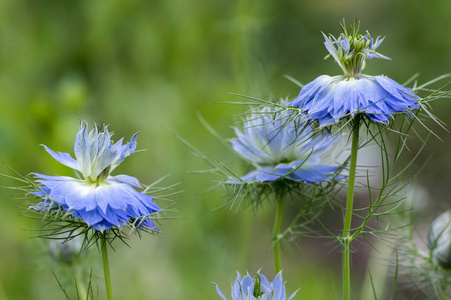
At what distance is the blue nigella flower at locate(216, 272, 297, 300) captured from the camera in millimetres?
500

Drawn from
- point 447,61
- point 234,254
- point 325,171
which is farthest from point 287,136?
point 447,61

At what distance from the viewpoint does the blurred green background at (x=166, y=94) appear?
135 centimetres

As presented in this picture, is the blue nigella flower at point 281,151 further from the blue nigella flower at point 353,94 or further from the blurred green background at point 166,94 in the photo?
the blurred green background at point 166,94

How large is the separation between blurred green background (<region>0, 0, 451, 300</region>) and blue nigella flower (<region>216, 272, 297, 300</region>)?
627 millimetres

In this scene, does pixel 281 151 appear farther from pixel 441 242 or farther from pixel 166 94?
pixel 166 94

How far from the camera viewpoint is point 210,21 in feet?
6.64

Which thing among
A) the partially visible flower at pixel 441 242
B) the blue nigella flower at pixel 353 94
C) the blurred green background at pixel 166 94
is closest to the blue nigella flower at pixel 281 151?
the blue nigella flower at pixel 353 94

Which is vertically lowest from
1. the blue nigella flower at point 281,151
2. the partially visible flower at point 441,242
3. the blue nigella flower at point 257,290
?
the blue nigella flower at point 257,290

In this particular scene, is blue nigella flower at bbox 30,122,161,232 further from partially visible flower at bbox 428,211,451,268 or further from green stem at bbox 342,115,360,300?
partially visible flower at bbox 428,211,451,268

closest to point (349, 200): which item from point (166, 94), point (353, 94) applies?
point (353, 94)

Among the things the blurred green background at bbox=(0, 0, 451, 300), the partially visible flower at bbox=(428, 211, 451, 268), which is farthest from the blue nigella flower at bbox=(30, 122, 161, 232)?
the blurred green background at bbox=(0, 0, 451, 300)

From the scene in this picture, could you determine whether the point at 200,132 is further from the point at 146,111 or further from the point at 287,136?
the point at 287,136

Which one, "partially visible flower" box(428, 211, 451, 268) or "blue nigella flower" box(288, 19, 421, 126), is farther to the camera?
"partially visible flower" box(428, 211, 451, 268)

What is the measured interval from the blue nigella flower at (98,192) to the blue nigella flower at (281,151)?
0.48 feet
